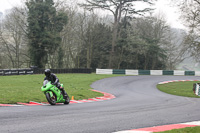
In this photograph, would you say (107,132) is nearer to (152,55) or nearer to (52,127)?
(52,127)

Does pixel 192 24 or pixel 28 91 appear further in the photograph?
pixel 192 24

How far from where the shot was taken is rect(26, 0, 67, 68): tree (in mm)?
42688

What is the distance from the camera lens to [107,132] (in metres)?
5.82

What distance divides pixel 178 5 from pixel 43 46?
25.2m

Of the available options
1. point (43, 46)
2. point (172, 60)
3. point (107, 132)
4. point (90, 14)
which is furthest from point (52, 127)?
point (172, 60)

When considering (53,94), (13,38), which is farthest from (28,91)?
(13,38)

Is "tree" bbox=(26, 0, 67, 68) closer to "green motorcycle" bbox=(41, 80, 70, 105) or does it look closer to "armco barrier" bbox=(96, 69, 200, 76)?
"armco barrier" bbox=(96, 69, 200, 76)

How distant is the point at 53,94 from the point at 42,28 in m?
35.2

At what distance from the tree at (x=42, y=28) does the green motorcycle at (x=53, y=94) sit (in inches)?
1302

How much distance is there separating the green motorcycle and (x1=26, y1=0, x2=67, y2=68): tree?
3307 centimetres

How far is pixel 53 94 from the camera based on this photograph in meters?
10.5

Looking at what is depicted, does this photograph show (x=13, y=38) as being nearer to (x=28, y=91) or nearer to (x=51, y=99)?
(x=28, y=91)

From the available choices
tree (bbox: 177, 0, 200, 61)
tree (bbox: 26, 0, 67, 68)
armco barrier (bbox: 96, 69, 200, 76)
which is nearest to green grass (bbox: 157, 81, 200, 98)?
tree (bbox: 177, 0, 200, 61)

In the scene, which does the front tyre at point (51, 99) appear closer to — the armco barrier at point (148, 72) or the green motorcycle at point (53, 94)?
the green motorcycle at point (53, 94)
